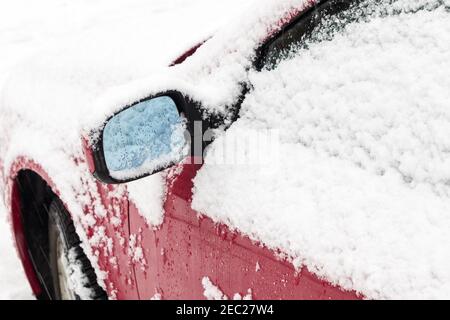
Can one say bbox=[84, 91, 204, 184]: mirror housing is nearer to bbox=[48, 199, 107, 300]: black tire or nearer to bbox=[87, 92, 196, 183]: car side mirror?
bbox=[87, 92, 196, 183]: car side mirror

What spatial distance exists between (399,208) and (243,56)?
0.60 meters

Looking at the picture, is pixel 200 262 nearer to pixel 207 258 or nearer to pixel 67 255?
pixel 207 258

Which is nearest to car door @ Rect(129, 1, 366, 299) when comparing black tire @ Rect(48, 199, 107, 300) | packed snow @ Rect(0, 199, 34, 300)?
black tire @ Rect(48, 199, 107, 300)

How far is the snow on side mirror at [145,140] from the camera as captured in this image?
1354 mm

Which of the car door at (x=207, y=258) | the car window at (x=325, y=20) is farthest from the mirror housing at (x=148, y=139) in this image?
the car window at (x=325, y=20)

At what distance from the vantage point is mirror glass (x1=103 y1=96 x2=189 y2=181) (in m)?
1.36

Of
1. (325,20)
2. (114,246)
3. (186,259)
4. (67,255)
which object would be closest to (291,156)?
(325,20)

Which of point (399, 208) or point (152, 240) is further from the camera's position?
point (152, 240)

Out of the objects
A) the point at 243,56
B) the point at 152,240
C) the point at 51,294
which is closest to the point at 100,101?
the point at 243,56

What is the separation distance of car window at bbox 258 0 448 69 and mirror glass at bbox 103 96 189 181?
0.29 metres

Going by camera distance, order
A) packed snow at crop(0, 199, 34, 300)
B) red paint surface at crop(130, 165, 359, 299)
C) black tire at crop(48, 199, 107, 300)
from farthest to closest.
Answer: packed snow at crop(0, 199, 34, 300)
black tire at crop(48, 199, 107, 300)
red paint surface at crop(130, 165, 359, 299)

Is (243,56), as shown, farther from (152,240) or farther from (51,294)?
(51,294)

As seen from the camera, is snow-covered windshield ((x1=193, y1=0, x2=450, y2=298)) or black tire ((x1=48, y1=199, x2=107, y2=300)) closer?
snow-covered windshield ((x1=193, y1=0, x2=450, y2=298))

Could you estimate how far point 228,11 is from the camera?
1.93m
